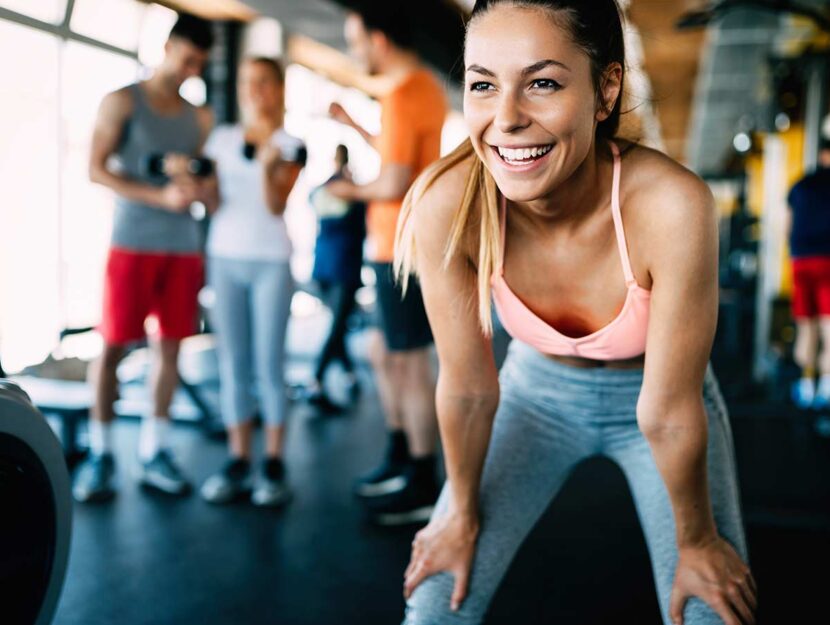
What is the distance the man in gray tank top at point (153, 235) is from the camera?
6.91ft

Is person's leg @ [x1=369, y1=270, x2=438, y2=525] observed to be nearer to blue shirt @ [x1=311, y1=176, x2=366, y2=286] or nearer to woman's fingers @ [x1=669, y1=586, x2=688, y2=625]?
woman's fingers @ [x1=669, y1=586, x2=688, y2=625]

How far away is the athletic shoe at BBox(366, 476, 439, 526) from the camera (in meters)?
2.06

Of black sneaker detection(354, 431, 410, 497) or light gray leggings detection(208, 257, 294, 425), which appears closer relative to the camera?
light gray leggings detection(208, 257, 294, 425)

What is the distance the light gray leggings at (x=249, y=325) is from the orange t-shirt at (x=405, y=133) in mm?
286

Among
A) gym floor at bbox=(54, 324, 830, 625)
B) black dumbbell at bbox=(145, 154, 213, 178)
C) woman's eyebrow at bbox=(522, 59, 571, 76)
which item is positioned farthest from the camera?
black dumbbell at bbox=(145, 154, 213, 178)

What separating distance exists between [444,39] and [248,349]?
5.28m

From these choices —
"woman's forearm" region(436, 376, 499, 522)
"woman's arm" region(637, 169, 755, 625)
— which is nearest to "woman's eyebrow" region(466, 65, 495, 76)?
"woman's arm" region(637, 169, 755, 625)

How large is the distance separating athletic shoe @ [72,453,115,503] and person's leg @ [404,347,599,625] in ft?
4.41

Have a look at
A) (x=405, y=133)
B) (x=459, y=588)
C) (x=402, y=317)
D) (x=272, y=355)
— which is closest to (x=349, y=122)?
(x=405, y=133)

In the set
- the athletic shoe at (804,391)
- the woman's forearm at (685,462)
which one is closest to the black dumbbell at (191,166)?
the woman's forearm at (685,462)

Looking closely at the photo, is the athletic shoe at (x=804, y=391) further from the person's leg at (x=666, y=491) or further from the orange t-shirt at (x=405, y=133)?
the person's leg at (x=666, y=491)

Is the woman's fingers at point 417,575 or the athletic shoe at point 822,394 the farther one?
the athletic shoe at point 822,394

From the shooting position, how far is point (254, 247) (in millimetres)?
2066

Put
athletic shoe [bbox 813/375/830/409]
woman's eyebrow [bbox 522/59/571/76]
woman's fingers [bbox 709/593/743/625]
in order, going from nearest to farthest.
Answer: woman's eyebrow [bbox 522/59/571/76]
woman's fingers [bbox 709/593/743/625]
athletic shoe [bbox 813/375/830/409]
